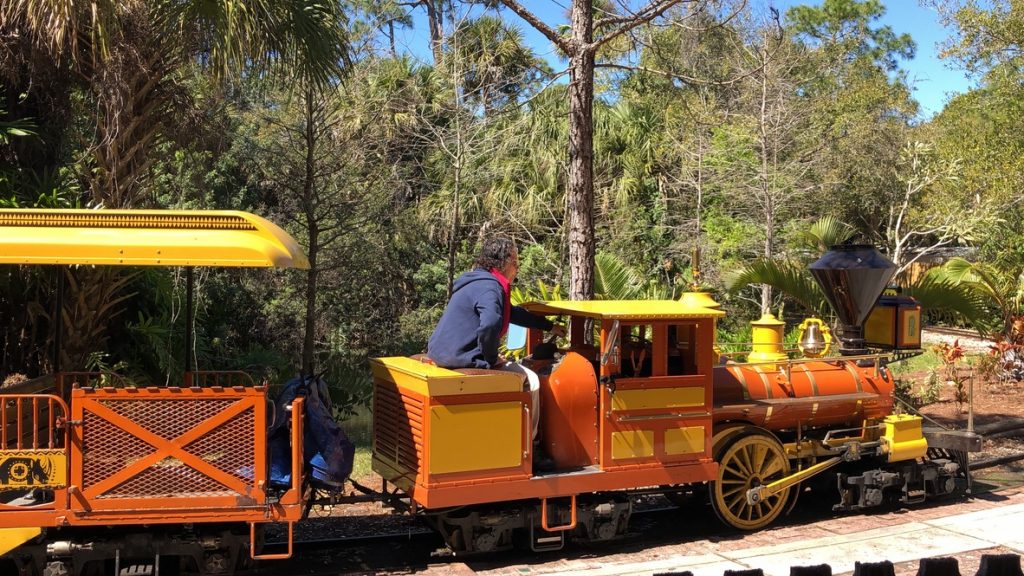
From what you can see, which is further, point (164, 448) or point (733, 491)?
point (733, 491)

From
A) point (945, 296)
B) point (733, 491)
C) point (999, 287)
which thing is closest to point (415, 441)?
point (733, 491)

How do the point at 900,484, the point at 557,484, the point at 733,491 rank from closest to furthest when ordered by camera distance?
the point at 557,484 → the point at 733,491 → the point at 900,484

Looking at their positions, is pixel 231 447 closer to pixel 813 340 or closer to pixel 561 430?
pixel 561 430

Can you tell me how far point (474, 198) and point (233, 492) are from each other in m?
13.9

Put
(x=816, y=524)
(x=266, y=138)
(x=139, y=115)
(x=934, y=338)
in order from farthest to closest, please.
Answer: (x=934, y=338), (x=266, y=138), (x=139, y=115), (x=816, y=524)

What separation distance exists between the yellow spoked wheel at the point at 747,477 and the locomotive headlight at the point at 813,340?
1.28m

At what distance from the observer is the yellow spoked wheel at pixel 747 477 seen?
24.9ft

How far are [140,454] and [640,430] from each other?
146 inches

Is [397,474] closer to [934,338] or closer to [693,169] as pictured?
[693,169]

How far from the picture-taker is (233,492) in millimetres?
5930

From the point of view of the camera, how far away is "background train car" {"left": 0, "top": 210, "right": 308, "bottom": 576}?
570cm

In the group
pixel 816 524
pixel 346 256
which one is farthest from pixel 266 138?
pixel 816 524

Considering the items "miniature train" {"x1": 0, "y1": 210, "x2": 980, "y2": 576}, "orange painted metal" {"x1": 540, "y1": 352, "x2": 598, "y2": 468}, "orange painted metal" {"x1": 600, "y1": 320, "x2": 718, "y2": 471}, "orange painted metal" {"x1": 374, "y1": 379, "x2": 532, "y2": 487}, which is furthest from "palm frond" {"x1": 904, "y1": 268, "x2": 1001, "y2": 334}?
"orange painted metal" {"x1": 374, "y1": 379, "x2": 532, "y2": 487}

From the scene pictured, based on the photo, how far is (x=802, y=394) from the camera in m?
8.24
